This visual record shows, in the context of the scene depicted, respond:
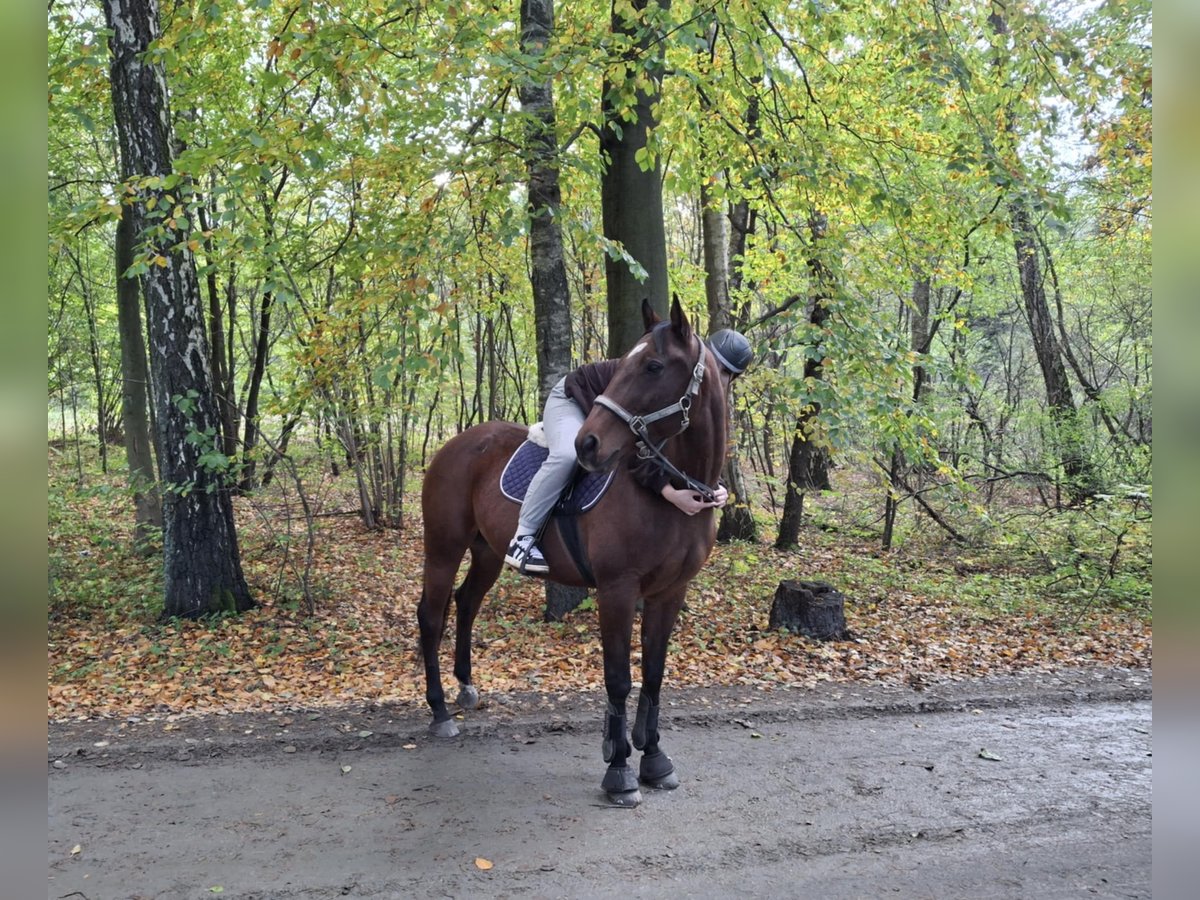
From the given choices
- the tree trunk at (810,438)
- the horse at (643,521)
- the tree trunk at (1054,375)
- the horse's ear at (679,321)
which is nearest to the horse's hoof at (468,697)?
the horse at (643,521)

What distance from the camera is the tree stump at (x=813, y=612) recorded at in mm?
7383

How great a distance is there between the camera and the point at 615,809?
13.1 feet

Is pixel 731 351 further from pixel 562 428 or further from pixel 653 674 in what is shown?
pixel 653 674

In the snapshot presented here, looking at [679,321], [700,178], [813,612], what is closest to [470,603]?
[679,321]

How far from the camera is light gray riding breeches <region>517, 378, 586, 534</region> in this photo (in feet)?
14.3

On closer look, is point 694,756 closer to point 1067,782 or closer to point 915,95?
point 1067,782

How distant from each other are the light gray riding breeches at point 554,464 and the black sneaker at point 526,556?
59mm

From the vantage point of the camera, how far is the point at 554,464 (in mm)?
4379

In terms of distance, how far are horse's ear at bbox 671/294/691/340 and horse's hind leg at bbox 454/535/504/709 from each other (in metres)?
2.52

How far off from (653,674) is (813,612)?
352 cm
